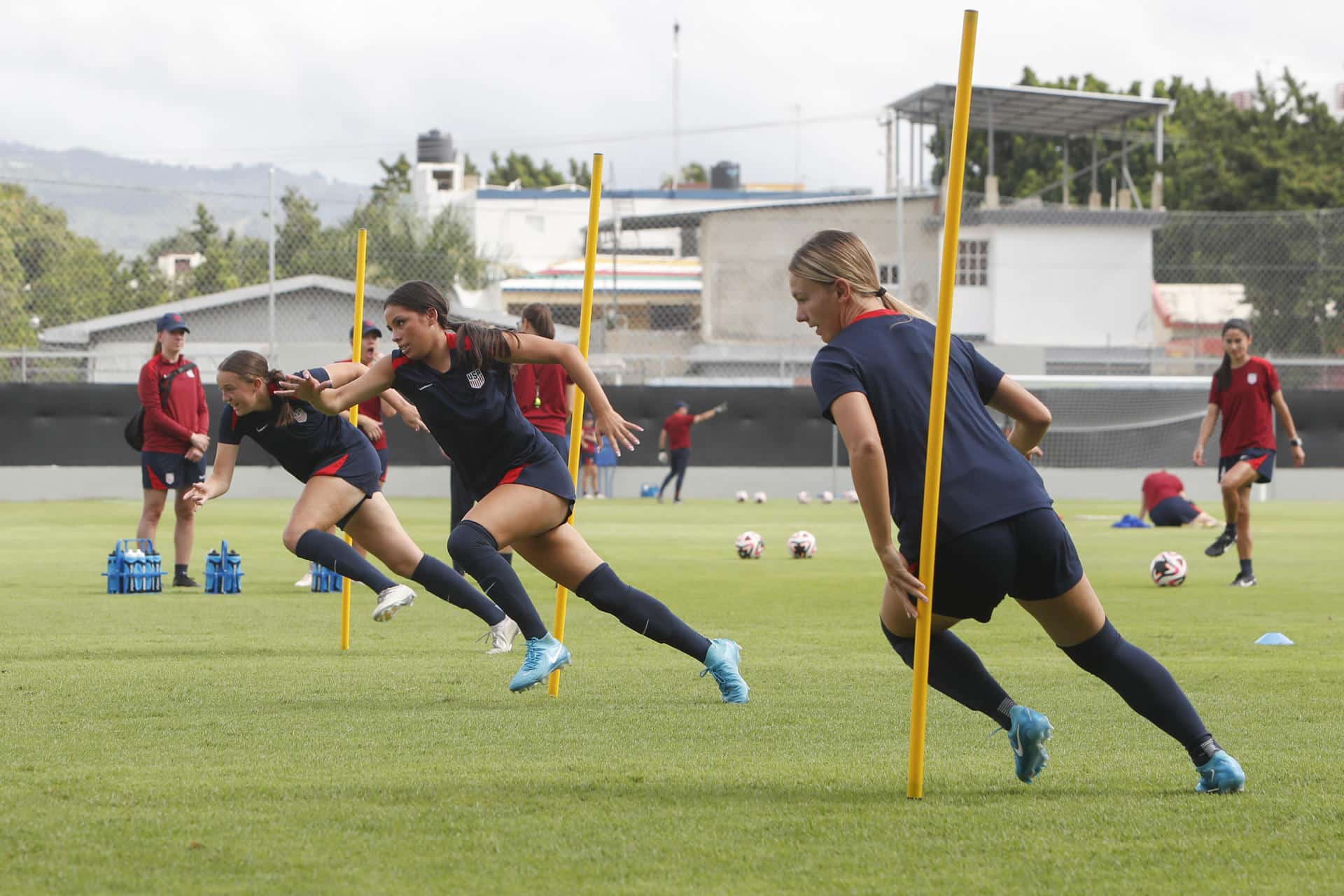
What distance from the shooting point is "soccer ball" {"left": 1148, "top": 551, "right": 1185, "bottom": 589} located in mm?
13320

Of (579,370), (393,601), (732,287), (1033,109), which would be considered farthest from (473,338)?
(1033,109)

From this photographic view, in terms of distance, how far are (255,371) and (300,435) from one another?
43 cm

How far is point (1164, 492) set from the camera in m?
23.8

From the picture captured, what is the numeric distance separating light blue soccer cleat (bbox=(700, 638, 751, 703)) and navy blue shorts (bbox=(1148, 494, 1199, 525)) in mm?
18145

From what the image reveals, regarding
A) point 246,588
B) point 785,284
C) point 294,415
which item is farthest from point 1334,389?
point 294,415

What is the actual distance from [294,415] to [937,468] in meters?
5.10

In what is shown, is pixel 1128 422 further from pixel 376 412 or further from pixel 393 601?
pixel 393 601

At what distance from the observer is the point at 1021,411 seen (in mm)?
4938

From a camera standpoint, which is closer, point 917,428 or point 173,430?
point 917,428

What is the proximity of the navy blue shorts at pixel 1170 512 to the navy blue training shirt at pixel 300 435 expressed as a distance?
17.0 metres

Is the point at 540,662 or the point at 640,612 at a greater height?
the point at 640,612

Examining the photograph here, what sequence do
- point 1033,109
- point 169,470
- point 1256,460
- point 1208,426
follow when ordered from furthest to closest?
point 1033,109 → point 1208,426 → point 1256,460 → point 169,470

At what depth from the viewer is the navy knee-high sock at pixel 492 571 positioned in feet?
21.6

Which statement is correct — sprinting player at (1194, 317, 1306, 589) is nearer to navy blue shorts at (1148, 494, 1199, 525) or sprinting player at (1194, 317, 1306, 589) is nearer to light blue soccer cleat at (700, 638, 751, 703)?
light blue soccer cleat at (700, 638, 751, 703)
